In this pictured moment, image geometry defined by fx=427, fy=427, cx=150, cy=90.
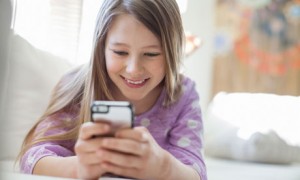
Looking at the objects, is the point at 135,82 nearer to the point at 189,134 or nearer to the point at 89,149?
the point at 189,134

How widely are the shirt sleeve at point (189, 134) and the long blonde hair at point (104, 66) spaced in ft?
0.12

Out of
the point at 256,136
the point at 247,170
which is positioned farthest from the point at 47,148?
the point at 256,136

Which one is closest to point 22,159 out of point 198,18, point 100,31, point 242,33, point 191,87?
point 100,31

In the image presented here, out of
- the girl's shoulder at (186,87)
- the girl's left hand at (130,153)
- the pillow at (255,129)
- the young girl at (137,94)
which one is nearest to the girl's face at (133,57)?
the young girl at (137,94)

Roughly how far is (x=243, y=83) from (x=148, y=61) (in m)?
1.93

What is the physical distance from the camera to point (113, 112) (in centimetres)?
52

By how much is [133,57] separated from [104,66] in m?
0.11

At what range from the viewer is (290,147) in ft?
4.78

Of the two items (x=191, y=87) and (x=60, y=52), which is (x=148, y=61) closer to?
(x=191, y=87)

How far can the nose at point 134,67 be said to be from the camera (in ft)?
2.49

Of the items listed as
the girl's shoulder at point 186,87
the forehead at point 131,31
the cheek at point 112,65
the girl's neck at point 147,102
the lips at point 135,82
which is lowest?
the girl's neck at point 147,102

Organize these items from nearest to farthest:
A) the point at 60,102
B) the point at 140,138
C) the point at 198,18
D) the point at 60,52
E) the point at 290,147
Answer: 1. the point at 140,138
2. the point at 60,102
3. the point at 290,147
4. the point at 60,52
5. the point at 198,18

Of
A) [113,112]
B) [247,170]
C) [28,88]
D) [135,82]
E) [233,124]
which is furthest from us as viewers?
[233,124]

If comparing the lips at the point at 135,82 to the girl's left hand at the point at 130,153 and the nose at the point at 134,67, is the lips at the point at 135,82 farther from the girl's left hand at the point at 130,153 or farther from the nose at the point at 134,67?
the girl's left hand at the point at 130,153
